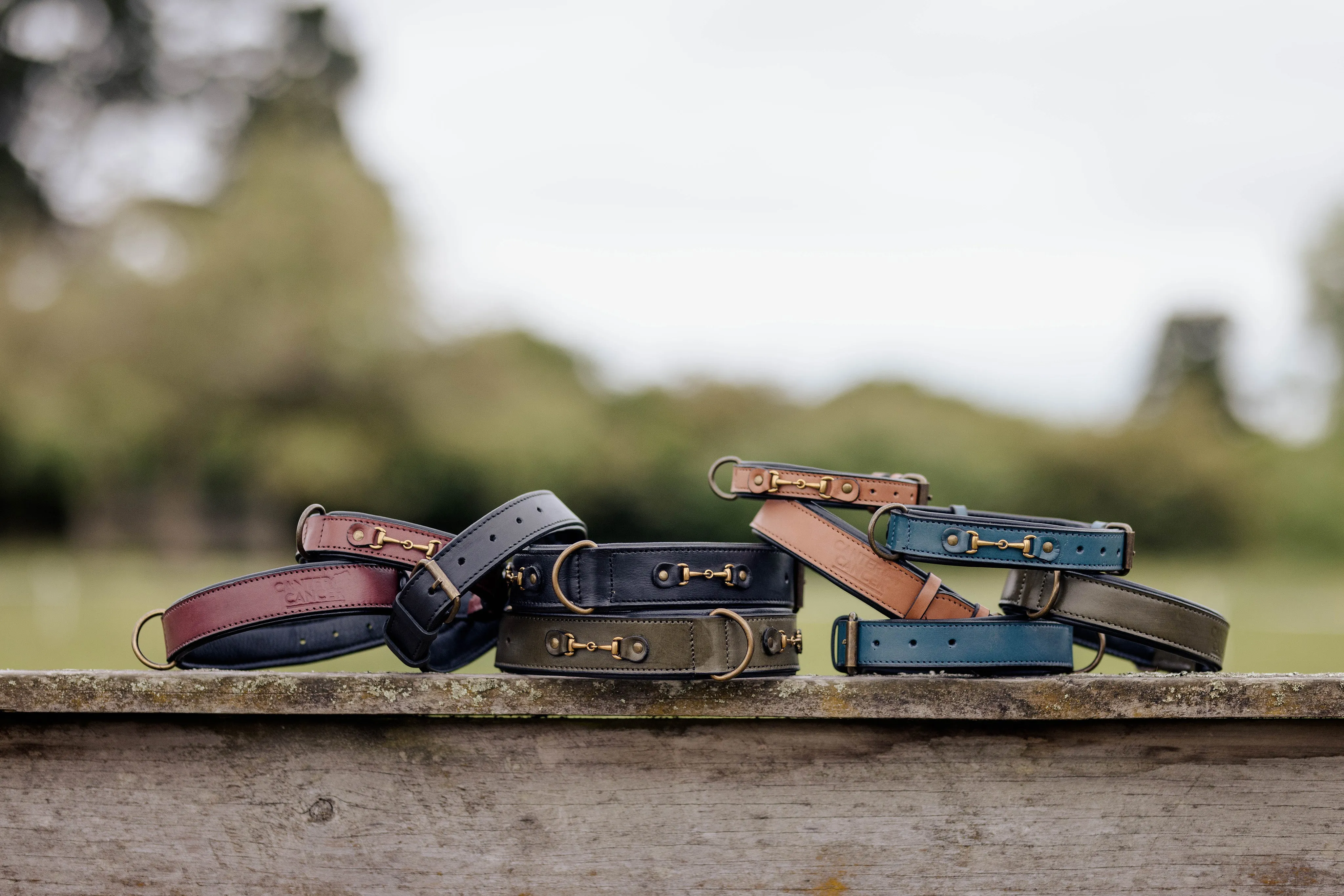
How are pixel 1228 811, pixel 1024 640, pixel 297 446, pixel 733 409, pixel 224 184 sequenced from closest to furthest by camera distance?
pixel 1228 811
pixel 1024 640
pixel 297 446
pixel 733 409
pixel 224 184

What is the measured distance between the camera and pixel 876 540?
194cm

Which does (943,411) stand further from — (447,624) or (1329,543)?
(447,624)

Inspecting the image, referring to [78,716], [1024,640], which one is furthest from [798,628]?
[78,716]

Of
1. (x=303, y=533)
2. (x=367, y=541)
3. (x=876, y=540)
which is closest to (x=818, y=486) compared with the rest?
(x=876, y=540)

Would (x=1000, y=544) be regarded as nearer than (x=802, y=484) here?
Yes

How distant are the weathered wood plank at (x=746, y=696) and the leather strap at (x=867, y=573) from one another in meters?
0.26

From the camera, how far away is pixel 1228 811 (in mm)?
1680

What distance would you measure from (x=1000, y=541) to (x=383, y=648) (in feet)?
12.2

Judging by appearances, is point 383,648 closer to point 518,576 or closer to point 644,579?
point 518,576

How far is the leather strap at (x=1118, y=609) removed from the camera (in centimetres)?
192

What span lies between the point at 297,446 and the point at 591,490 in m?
8.72

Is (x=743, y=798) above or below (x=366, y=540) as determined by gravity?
below

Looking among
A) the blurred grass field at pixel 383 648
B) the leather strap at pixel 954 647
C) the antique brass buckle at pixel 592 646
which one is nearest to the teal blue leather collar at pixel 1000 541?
the leather strap at pixel 954 647

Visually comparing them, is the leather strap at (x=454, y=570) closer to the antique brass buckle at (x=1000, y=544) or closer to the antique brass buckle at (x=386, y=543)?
the antique brass buckle at (x=386, y=543)
